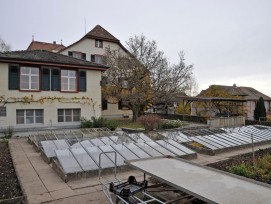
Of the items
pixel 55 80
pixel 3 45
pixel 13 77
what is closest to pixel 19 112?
pixel 13 77

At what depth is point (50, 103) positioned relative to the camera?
17641 mm

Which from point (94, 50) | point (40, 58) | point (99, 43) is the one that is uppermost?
point (99, 43)

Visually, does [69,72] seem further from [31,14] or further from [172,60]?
A: [172,60]

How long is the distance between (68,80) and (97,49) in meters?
14.9

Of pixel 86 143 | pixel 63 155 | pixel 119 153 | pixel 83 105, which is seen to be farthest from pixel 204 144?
pixel 83 105

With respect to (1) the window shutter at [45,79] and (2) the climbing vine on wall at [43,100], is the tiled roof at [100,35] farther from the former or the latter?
(1) the window shutter at [45,79]

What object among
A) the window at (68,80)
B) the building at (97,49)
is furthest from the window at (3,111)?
the building at (97,49)

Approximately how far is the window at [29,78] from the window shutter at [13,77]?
1.11 feet

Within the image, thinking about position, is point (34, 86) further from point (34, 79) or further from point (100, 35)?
point (100, 35)

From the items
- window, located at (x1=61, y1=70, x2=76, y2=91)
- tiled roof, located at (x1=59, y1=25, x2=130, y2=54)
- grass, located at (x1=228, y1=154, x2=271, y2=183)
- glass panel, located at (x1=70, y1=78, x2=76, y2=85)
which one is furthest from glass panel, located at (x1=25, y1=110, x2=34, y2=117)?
tiled roof, located at (x1=59, y1=25, x2=130, y2=54)

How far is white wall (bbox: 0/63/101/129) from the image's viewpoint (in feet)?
52.6

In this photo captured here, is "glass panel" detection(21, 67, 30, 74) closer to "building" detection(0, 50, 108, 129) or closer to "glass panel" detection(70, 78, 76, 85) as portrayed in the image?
"building" detection(0, 50, 108, 129)

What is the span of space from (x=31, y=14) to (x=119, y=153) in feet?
33.9

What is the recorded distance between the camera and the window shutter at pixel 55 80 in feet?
58.5
